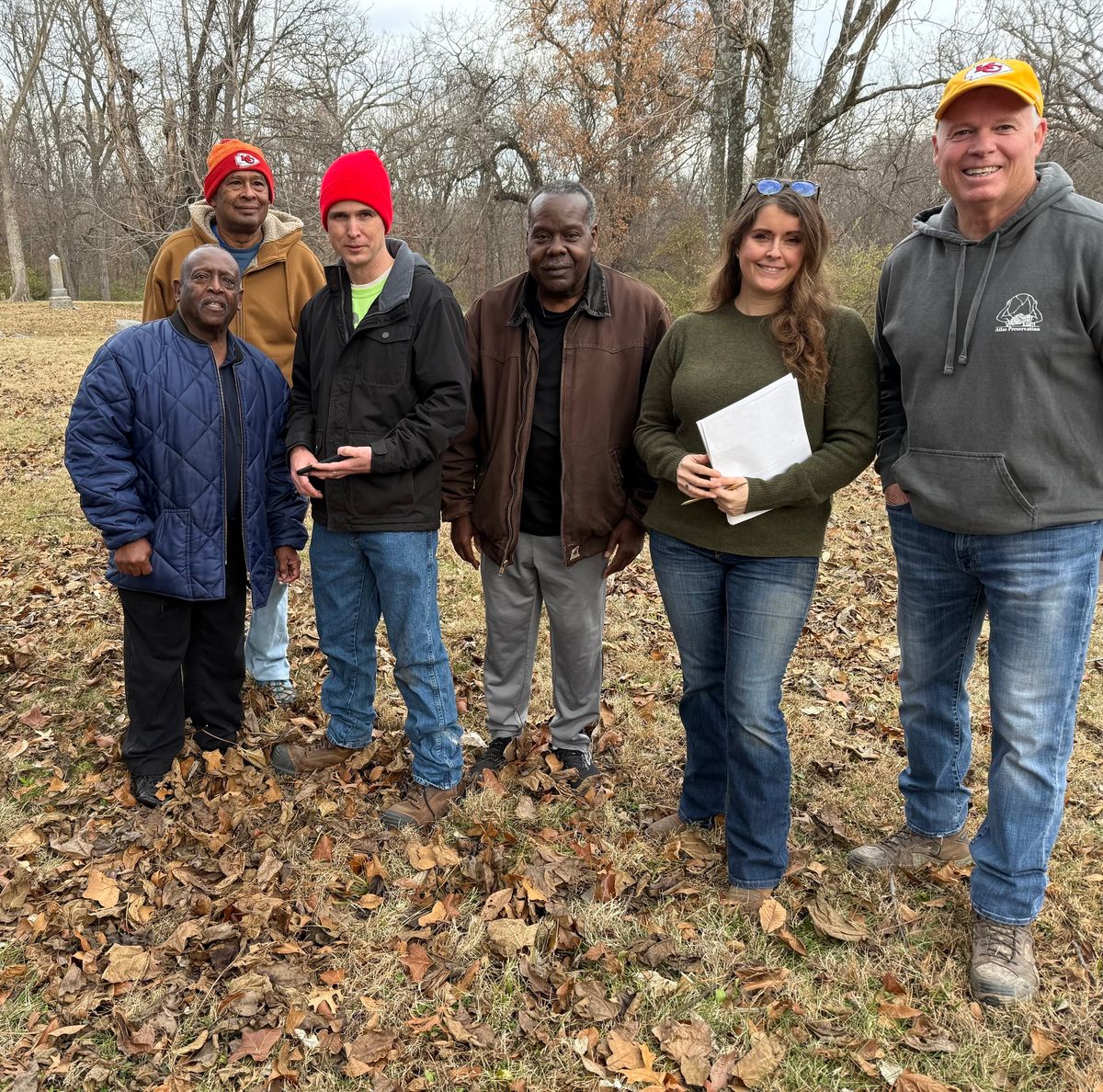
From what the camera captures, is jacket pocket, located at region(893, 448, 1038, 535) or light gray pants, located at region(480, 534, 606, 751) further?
light gray pants, located at region(480, 534, 606, 751)

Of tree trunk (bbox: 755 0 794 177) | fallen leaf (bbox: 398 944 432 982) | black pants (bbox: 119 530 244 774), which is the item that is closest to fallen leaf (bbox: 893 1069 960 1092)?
fallen leaf (bbox: 398 944 432 982)

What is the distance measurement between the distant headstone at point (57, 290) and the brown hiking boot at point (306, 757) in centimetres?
2622

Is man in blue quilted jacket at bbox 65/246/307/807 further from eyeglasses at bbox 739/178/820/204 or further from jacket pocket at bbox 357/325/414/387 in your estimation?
eyeglasses at bbox 739/178/820/204

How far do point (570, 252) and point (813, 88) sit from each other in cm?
928

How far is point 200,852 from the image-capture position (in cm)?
359

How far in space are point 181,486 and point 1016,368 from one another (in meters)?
3.08

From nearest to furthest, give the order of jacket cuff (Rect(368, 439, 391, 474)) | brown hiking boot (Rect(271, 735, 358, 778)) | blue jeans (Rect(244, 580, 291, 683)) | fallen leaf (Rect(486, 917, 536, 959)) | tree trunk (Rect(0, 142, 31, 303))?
fallen leaf (Rect(486, 917, 536, 959)), jacket cuff (Rect(368, 439, 391, 474)), brown hiking boot (Rect(271, 735, 358, 778)), blue jeans (Rect(244, 580, 291, 683)), tree trunk (Rect(0, 142, 31, 303))

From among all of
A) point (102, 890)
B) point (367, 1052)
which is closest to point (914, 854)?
point (367, 1052)

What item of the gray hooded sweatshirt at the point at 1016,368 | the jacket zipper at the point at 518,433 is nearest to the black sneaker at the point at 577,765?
the jacket zipper at the point at 518,433

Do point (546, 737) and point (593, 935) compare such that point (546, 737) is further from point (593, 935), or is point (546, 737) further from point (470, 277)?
point (470, 277)

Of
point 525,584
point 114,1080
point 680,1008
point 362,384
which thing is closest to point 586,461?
point 525,584

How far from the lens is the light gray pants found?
374 centimetres

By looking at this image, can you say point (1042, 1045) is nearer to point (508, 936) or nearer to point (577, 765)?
point (508, 936)

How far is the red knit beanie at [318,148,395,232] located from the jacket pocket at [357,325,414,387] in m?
0.46
